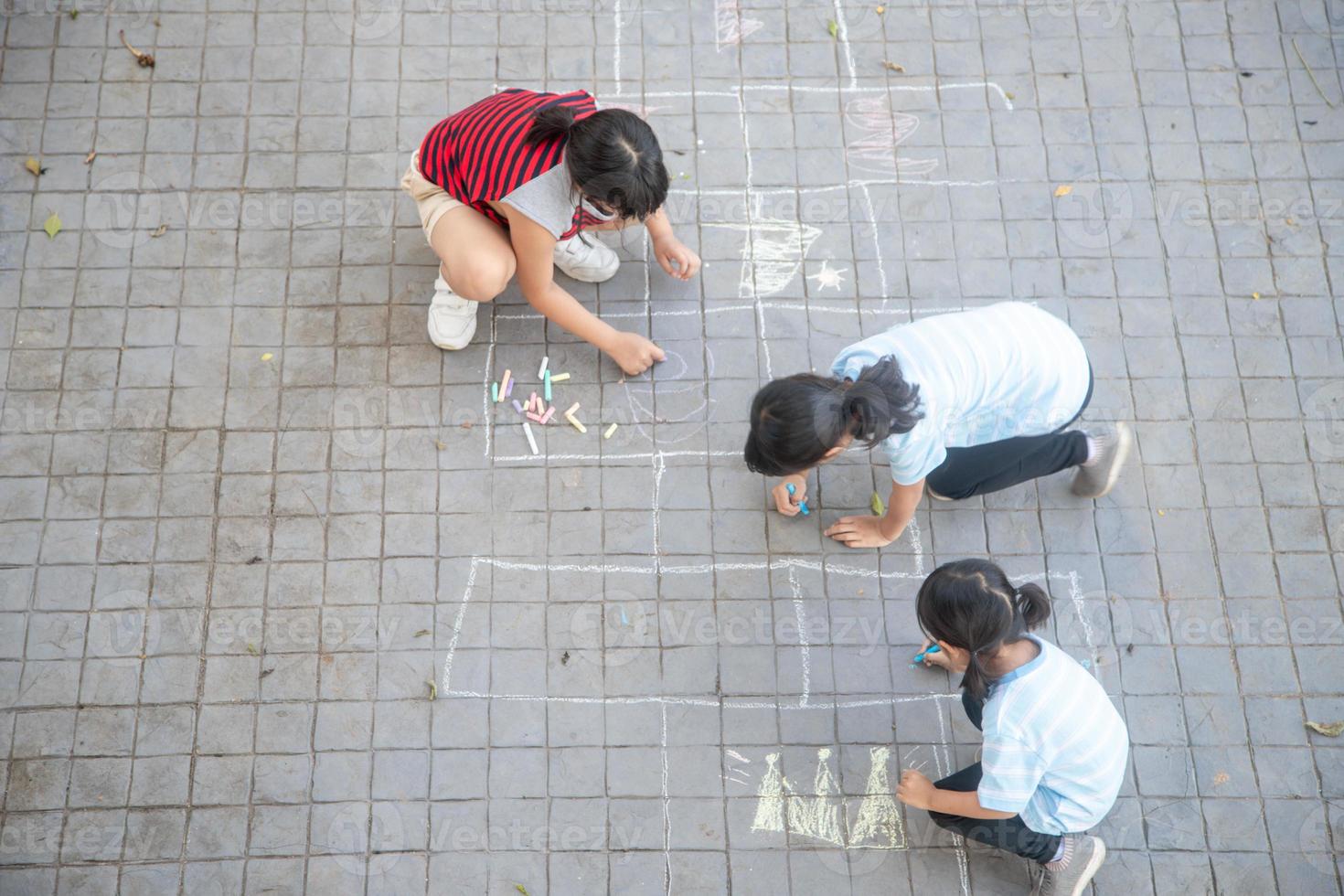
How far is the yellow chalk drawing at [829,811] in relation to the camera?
377 cm

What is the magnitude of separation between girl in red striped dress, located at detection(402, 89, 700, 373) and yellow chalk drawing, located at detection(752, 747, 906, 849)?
66.4 inches

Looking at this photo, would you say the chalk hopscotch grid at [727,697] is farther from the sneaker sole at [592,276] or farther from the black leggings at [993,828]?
the sneaker sole at [592,276]

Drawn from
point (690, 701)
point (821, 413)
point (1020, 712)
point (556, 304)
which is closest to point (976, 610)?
point (1020, 712)

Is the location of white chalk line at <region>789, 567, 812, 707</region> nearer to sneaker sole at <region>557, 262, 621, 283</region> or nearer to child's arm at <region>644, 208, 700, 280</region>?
child's arm at <region>644, 208, 700, 280</region>

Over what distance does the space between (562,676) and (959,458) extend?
1.69m

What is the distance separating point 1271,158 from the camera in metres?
4.76

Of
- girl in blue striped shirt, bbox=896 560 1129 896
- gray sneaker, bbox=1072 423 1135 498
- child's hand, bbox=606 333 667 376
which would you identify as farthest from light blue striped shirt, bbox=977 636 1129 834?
child's hand, bbox=606 333 667 376

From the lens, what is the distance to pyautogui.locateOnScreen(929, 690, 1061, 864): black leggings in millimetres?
3549

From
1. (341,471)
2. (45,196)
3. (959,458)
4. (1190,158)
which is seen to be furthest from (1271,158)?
(45,196)

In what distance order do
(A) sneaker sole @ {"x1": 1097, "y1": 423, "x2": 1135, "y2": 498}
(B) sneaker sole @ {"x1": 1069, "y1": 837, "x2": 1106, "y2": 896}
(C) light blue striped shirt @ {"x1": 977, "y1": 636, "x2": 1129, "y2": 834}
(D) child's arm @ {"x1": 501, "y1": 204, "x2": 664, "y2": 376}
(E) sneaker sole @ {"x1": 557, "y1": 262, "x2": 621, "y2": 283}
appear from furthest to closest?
(E) sneaker sole @ {"x1": 557, "y1": 262, "x2": 621, "y2": 283} → (A) sneaker sole @ {"x1": 1097, "y1": 423, "x2": 1135, "y2": 498} → (D) child's arm @ {"x1": 501, "y1": 204, "x2": 664, "y2": 376} → (B) sneaker sole @ {"x1": 1069, "y1": 837, "x2": 1106, "y2": 896} → (C) light blue striped shirt @ {"x1": 977, "y1": 636, "x2": 1129, "y2": 834}

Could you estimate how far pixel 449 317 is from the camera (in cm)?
427

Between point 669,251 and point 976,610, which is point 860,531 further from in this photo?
point 669,251

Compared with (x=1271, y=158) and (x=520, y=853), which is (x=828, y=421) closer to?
(x=520, y=853)

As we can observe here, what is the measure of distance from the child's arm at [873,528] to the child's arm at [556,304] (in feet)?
3.27
